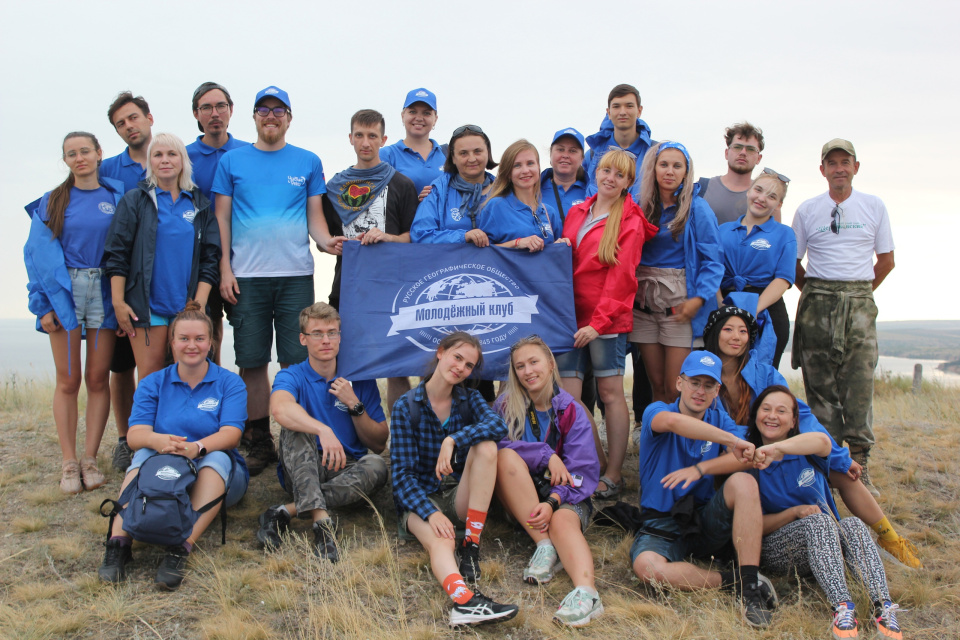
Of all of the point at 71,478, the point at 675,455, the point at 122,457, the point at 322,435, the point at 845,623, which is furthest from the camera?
the point at 122,457

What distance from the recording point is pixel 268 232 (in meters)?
6.33

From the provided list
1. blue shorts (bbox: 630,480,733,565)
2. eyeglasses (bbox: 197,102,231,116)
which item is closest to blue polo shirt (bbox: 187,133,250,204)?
eyeglasses (bbox: 197,102,231,116)

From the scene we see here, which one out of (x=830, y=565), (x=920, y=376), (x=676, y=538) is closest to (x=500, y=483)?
(x=676, y=538)

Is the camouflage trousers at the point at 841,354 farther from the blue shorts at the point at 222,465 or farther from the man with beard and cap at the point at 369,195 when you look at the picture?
the blue shorts at the point at 222,465

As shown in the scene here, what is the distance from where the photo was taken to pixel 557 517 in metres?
4.82

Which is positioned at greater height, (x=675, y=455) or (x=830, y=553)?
(x=675, y=455)

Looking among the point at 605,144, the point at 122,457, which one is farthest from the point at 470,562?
the point at 605,144

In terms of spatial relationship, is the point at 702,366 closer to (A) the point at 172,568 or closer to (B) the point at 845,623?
(B) the point at 845,623

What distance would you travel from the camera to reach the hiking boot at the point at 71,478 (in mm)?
6215

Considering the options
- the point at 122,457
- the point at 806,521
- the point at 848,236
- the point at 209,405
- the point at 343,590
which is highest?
the point at 848,236

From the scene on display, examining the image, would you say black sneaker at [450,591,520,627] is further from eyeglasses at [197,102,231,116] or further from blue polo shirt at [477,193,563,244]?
eyeglasses at [197,102,231,116]

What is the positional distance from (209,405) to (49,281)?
6.57ft

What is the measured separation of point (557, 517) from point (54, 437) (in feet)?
20.7

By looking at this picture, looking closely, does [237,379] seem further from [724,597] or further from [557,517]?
[724,597]
